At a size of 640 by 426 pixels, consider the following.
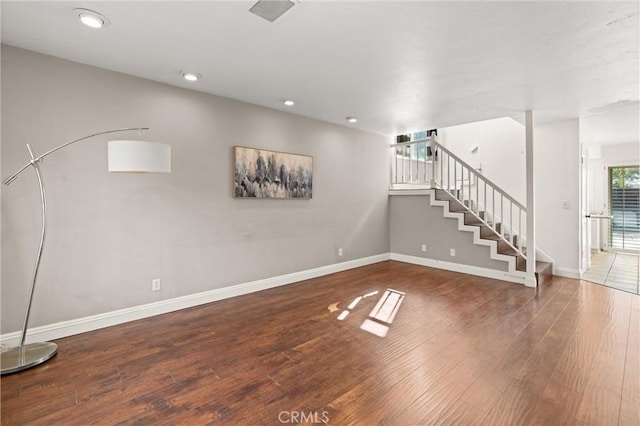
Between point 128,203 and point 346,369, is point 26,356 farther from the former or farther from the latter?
point 346,369

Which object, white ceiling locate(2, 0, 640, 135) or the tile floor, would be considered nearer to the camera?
white ceiling locate(2, 0, 640, 135)

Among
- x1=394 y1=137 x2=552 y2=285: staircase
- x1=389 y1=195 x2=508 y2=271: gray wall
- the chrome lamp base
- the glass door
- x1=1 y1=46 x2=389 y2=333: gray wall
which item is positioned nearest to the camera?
the chrome lamp base

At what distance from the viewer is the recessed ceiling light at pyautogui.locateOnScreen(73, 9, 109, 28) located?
84.0 inches

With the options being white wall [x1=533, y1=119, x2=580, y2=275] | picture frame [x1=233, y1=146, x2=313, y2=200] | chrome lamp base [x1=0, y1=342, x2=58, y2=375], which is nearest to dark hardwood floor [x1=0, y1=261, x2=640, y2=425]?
chrome lamp base [x1=0, y1=342, x2=58, y2=375]

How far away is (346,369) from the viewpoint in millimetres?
2309

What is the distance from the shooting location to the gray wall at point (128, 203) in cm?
268

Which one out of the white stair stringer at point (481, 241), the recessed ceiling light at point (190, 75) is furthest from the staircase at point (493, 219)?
the recessed ceiling light at point (190, 75)

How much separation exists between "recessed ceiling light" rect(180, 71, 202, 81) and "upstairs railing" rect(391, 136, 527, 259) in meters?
4.29

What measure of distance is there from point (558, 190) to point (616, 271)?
1885mm

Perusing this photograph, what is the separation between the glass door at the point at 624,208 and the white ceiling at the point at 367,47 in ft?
14.4

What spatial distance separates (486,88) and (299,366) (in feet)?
12.0

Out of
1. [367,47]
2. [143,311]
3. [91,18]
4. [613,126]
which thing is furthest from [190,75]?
[613,126]

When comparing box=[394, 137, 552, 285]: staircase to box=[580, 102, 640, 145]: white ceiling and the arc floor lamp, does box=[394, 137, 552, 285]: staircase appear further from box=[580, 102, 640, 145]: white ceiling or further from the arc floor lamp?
the arc floor lamp

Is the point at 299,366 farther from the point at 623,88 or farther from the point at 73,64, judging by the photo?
the point at 623,88
